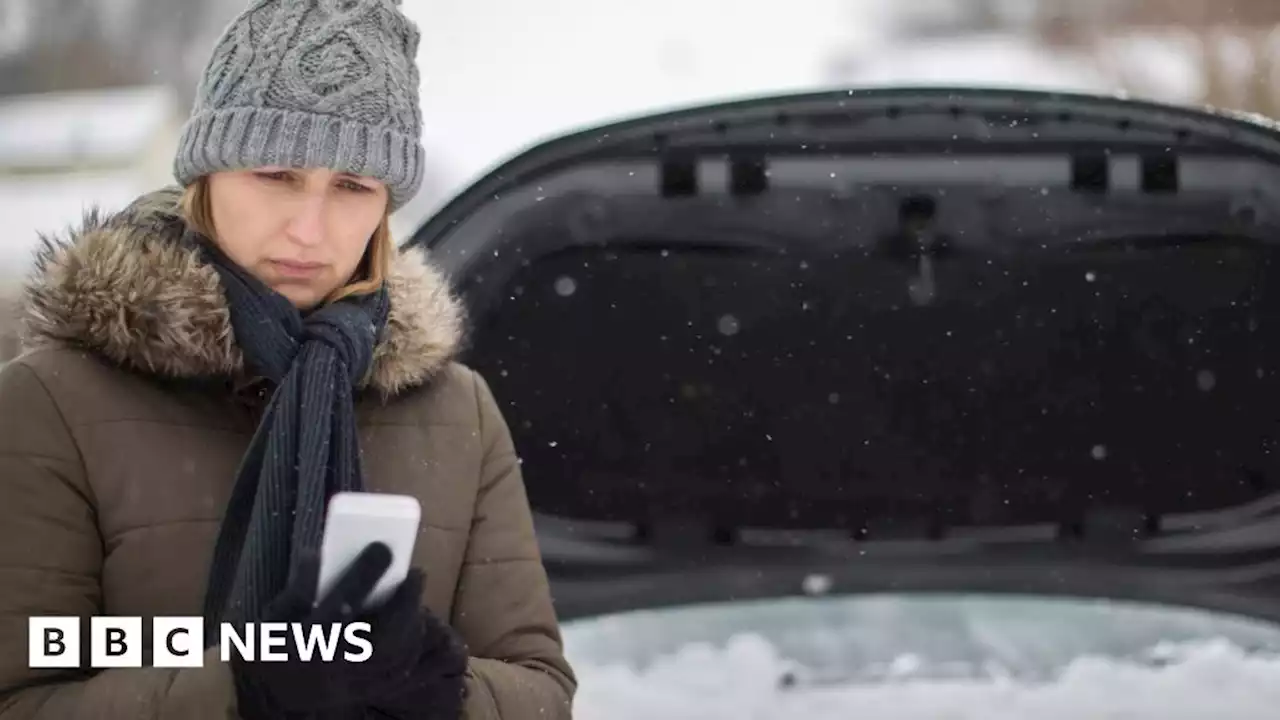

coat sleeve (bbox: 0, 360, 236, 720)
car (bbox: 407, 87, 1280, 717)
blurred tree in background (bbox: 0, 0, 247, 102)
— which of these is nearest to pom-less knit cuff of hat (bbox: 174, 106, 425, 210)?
coat sleeve (bbox: 0, 360, 236, 720)

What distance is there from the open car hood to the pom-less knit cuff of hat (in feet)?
2.64

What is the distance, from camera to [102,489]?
119 cm

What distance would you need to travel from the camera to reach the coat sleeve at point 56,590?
1133mm

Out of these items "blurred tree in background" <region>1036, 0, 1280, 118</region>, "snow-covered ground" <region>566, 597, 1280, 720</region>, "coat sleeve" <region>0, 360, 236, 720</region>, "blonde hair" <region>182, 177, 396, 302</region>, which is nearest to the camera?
"coat sleeve" <region>0, 360, 236, 720</region>

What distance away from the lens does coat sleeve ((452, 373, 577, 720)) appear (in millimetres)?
1326

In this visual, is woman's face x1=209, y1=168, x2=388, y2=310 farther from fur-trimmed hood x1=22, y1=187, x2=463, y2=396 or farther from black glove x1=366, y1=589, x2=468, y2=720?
black glove x1=366, y1=589, x2=468, y2=720

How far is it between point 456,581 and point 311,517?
18cm

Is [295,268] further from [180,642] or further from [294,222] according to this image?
[180,642]

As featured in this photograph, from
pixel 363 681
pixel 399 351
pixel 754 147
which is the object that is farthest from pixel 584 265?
pixel 363 681

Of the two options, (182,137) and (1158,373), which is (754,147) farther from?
(182,137)

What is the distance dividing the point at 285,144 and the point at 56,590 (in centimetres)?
46

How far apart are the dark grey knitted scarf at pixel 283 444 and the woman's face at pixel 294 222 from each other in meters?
0.02

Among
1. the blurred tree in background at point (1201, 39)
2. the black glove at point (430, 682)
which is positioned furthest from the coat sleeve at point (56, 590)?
the blurred tree in background at point (1201, 39)

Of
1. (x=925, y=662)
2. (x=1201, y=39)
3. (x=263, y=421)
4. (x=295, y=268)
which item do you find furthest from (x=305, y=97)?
(x=1201, y=39)
